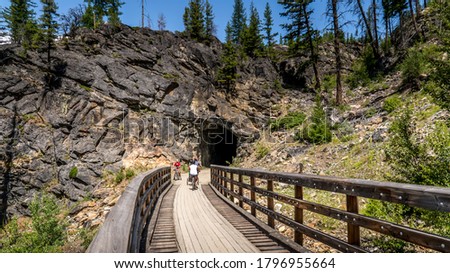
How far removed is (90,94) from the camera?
79.4ft

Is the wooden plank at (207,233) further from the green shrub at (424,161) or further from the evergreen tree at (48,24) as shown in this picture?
the evergreen tree at (48,24)

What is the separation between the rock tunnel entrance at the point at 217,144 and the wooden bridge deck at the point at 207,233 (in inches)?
884

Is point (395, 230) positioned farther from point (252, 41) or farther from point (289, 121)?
point (252, 41)

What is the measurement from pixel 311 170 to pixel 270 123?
576 inches

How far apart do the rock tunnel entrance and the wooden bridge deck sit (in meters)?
22.5

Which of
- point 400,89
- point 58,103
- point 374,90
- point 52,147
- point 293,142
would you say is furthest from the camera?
point 58,103

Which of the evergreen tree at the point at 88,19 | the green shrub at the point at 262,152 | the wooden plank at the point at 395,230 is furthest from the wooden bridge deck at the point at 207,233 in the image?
the evergreen tree at the point at 88,19

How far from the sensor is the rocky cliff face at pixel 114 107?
840 inches

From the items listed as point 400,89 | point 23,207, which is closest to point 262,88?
point 400,89

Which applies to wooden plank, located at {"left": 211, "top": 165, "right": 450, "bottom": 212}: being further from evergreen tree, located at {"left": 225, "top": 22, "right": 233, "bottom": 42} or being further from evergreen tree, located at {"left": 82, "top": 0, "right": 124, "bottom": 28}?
evergreen tree, located at {"left": 225, "top": 22, "right": 233, "bottom": 42}

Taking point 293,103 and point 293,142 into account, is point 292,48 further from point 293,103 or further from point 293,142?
point 293,142

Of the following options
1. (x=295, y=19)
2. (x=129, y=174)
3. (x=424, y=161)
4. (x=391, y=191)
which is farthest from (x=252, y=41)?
(x=391, y=191)

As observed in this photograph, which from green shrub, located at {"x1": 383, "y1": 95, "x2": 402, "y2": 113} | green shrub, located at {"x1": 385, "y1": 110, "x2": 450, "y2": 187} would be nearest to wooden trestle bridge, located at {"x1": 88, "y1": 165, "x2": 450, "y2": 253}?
green shrub, located at {"x1": 385, "y1": 110, "x2": 450, "y2": 187}

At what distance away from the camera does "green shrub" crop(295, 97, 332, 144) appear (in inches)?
604
